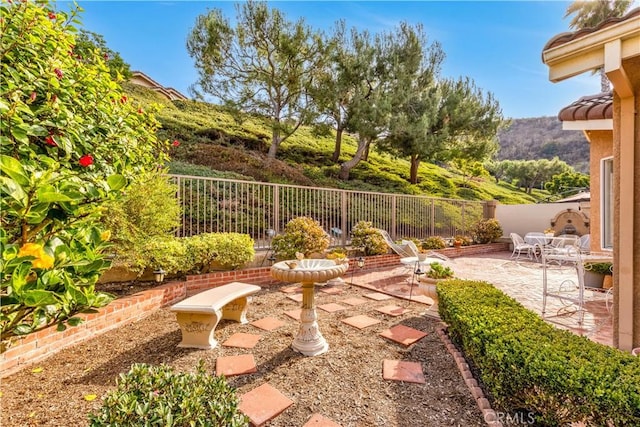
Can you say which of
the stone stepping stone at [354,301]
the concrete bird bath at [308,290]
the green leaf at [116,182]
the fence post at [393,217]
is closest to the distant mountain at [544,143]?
the fence post at [393,217]

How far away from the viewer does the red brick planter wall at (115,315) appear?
9.02 feet

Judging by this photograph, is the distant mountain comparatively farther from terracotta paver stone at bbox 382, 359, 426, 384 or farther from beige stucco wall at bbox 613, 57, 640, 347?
terracotta paver stone at bbox 382, 359, 426, 384

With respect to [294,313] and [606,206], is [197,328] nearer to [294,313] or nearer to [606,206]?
[294,313]

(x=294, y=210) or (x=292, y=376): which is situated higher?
(x=294, y=210)

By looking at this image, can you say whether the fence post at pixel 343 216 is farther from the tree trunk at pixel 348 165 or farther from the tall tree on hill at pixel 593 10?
the tall tree on hill at pixel 593 10

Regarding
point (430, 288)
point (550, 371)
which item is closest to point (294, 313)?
point (430, 288)

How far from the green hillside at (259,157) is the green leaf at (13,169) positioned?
29.2ft

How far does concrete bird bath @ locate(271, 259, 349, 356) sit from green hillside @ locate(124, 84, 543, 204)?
7355 mm

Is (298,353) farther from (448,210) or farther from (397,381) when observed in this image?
(448,210)

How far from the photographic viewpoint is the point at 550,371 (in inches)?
72.3

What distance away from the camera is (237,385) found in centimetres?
251

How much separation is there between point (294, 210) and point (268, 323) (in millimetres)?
3780

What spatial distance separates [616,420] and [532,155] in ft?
207

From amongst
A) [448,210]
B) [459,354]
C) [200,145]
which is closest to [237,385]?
[459,354]
